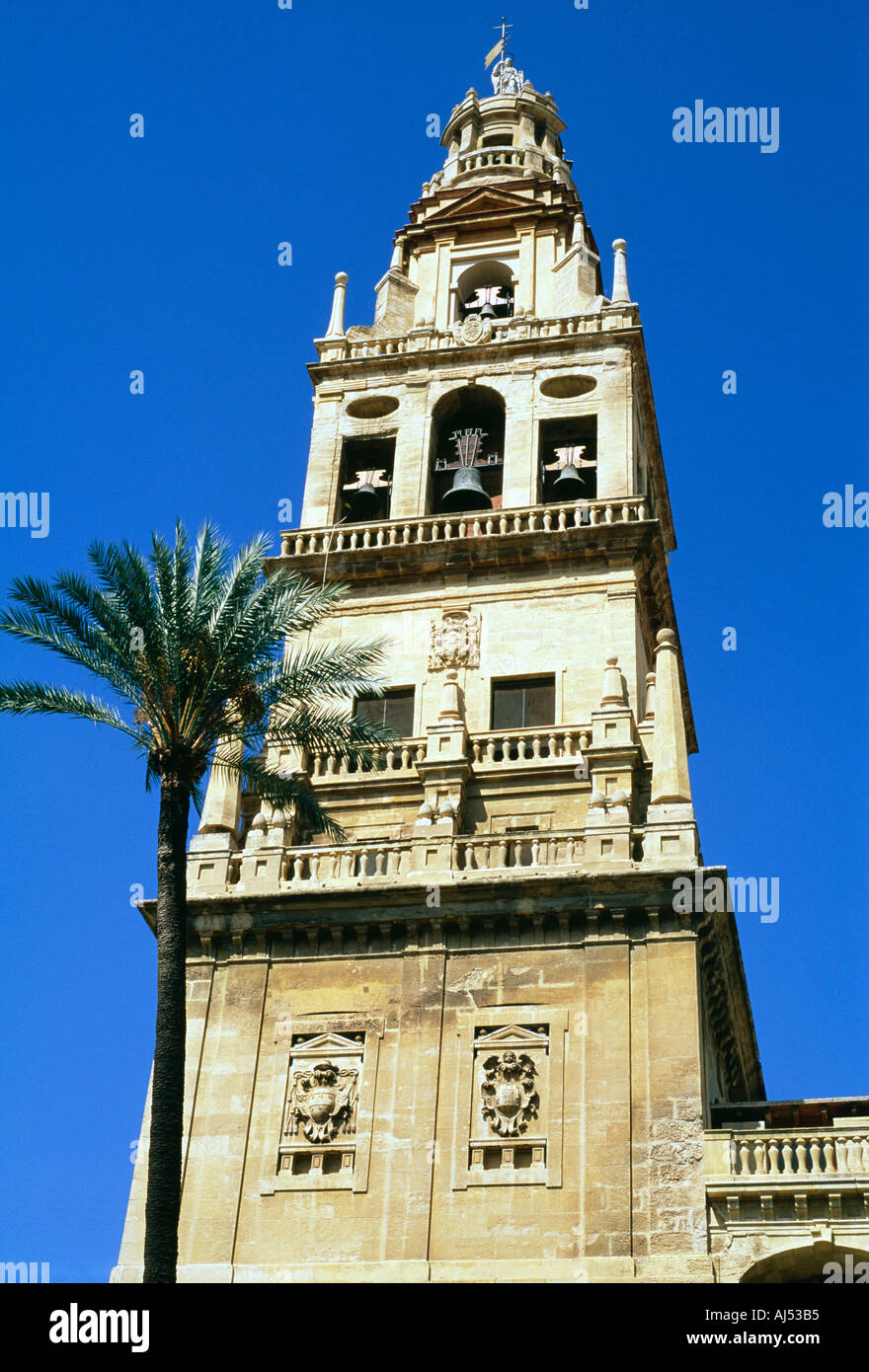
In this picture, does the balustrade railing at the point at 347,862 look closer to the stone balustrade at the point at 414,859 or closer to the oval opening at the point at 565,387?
the stone balustrade at the point at 414,859

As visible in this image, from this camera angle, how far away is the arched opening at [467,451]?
141ft

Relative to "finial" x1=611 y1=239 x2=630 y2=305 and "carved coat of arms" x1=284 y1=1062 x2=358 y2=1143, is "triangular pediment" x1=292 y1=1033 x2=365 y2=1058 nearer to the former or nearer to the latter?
"carved coat of arms" x1=284 y1=1062 x2=358 y2=1143

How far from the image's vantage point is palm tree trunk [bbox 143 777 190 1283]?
81.6 feet

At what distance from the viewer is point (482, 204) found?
164ft

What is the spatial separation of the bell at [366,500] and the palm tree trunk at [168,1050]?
16.8 meters

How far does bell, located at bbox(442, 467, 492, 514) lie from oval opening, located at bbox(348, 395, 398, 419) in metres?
3.20

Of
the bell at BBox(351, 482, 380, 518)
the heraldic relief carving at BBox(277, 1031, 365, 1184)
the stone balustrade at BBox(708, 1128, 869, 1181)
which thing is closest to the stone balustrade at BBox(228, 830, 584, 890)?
the heraldic relief carving at BBox(277, 1031, 365, 1184)

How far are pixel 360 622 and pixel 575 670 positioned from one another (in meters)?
4.94

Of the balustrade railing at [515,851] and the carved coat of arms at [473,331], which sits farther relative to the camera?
the carved coat of arms at [473,331]

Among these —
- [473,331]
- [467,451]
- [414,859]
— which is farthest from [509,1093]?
[473,331]

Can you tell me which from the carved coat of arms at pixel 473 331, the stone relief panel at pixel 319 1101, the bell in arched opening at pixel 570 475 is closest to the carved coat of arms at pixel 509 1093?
the stone relief panel at pixel 319 1101

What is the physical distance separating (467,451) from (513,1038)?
16.4 metres
